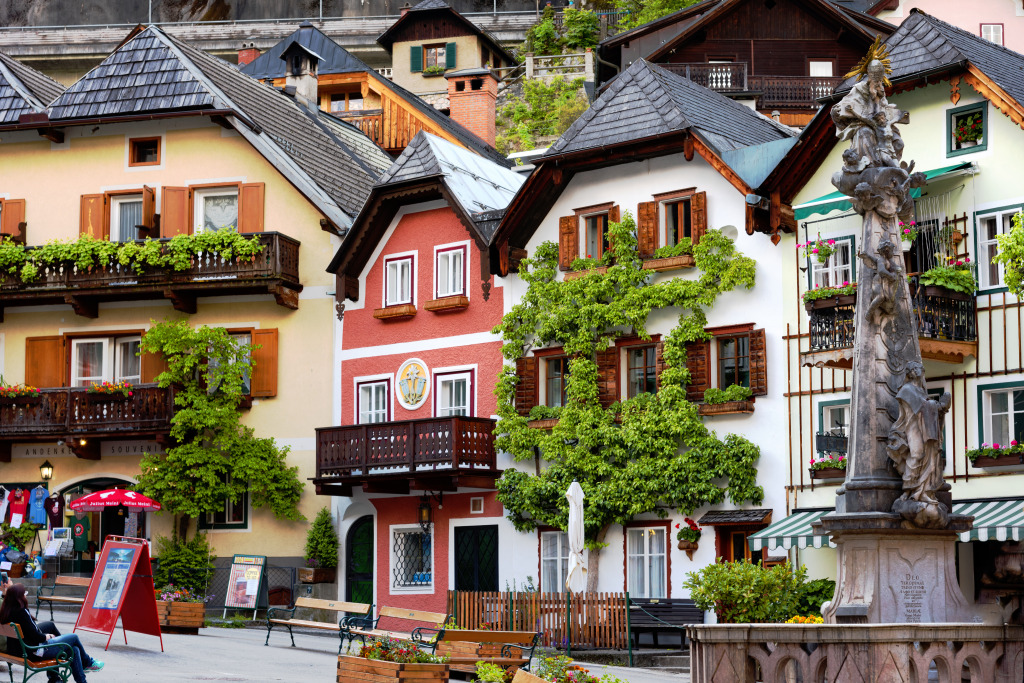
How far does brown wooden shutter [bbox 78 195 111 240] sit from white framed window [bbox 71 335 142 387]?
8.07 feet

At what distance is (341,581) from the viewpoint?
3388 cm

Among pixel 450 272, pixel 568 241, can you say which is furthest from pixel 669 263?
pixel 450 272

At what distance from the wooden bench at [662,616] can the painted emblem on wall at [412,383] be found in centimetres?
740

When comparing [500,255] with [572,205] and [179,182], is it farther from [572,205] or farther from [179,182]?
[179,182]

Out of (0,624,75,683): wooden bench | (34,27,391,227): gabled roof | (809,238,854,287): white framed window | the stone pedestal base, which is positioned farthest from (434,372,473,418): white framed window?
the stone pedestal base

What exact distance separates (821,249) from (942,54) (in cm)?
394

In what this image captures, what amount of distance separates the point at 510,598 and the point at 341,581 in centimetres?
792

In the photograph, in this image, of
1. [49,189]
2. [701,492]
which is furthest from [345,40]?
[701,492]

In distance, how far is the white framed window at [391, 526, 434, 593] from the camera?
32.8 meters

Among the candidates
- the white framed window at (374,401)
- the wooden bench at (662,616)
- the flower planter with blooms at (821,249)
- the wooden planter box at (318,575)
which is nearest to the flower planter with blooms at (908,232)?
the flower planter with blooms at (821,249)

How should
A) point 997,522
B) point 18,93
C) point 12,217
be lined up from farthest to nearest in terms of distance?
point 18,93, point 12,217, point 997,522

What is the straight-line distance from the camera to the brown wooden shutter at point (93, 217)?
36.2 m

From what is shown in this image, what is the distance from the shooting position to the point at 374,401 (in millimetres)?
34406

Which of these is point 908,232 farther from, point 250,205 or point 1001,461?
point 250,205
